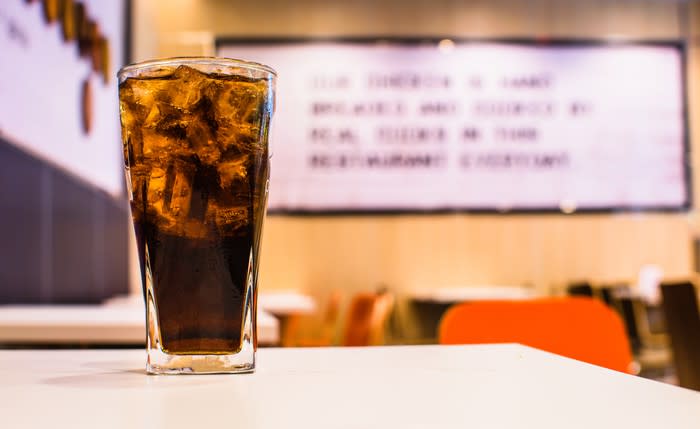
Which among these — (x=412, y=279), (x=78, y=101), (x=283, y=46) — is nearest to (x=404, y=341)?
(x=412, y=279)

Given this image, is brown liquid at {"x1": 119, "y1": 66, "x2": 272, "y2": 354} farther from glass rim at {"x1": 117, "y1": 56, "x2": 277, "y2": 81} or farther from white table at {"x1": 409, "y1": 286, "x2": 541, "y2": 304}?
white table at {"x1": 409, "y1": 286, "x2": 541, "y2": 304}

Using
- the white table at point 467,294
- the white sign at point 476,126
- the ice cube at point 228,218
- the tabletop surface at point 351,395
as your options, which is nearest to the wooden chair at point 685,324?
the tabletop surface at point 351,395

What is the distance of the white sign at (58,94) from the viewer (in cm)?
245

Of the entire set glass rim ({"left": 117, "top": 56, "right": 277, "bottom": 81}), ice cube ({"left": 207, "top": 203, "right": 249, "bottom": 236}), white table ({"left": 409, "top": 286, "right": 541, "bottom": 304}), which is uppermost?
glass rim ({"left": 117, "top": 56, "right": 277, "bottom": 81})

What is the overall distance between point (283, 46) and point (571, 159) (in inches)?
116

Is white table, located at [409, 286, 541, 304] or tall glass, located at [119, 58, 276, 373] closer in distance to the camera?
tall glass, located at [119, 58, 276, 373]

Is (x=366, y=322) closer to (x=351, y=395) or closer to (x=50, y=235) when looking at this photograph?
(x=50, y=235)

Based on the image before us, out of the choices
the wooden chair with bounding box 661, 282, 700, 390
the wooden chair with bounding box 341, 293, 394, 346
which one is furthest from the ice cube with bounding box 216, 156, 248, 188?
the wooden chair with bounding box 341, 293, 394, 346

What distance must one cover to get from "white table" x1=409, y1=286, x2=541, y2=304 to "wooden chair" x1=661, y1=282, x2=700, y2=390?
10.8ft

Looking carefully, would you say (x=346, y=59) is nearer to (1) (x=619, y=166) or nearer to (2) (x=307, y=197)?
(2) (x=307, y=197)

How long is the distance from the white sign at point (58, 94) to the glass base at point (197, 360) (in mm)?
1907

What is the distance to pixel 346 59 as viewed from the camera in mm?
7055

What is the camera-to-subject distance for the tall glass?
25.2 inches

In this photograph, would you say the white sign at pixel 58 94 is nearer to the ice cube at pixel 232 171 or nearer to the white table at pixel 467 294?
the ice cube at pixel 232 171
